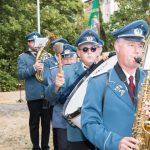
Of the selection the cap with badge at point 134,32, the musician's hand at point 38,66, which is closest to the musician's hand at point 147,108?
the cap with badge at point 134,32

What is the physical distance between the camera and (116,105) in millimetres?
2943

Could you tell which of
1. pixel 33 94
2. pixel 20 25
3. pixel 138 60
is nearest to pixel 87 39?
pixel 138 60

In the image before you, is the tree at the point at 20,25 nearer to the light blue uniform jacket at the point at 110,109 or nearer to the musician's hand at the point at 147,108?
the light blue uniform jacket at the point at 110,109

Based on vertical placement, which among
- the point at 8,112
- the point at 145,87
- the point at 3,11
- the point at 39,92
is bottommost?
the point at 8,112

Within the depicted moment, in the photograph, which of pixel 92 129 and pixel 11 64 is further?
pixel 11 64

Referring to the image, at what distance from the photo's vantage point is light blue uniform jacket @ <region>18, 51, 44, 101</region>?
7328 mm

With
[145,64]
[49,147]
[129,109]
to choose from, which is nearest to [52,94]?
[129,109]

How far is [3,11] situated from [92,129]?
68.3ft

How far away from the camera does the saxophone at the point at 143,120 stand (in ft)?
8.52

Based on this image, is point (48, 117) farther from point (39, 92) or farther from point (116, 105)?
point (116, 105)

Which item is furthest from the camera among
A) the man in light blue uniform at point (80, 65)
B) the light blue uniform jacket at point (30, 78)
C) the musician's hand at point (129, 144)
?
the light blue uniform jacket at point (30, 78)

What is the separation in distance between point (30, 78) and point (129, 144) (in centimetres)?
498

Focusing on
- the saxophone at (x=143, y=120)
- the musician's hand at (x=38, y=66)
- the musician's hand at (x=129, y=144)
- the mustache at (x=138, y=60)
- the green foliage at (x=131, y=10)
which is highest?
the green foliage at (x=131, y=10)

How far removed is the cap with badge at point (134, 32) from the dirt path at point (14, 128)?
5.59m
